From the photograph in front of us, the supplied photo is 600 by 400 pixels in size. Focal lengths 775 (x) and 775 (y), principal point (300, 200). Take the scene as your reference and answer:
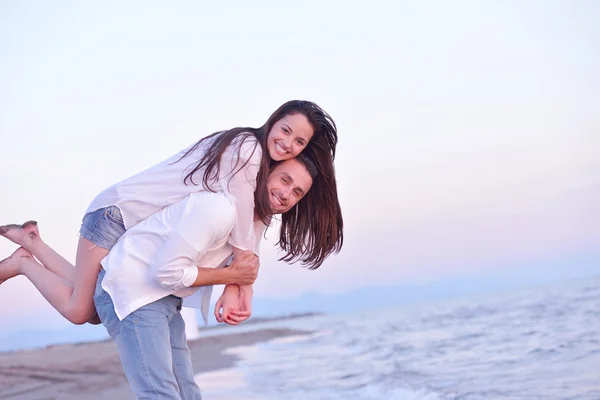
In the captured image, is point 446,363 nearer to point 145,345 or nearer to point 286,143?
point 286,143

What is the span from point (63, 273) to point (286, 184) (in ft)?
3.52

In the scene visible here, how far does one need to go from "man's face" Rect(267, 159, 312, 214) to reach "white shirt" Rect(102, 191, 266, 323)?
330mm

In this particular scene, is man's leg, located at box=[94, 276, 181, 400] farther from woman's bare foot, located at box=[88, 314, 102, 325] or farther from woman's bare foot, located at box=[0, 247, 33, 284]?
woman's bare foot, located at box=[0, 247, 33, 284]

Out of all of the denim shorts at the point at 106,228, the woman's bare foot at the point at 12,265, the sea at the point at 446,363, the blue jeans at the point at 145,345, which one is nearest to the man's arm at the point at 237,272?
the blue jeans at the point at 145,345

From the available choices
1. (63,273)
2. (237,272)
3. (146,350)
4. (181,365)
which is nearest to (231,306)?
(237,272)

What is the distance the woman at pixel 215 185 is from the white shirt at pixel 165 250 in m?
0.07

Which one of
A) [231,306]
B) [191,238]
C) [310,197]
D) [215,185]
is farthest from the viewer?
[310,197]

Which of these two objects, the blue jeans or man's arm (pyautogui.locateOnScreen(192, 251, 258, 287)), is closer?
the blue jeans

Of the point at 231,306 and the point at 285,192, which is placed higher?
the point at 285,192

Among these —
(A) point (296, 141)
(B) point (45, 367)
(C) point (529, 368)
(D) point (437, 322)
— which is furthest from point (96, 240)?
(D) point (437, 322)

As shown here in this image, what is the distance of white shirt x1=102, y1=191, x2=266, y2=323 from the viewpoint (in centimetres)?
254

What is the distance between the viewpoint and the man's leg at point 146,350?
257 centimetres

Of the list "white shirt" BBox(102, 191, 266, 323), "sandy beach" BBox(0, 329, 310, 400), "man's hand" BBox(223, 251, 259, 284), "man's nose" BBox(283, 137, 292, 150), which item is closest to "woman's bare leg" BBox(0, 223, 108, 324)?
"white shirt" BBox(102, 191, 266, 323)

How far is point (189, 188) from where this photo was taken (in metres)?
2.73
